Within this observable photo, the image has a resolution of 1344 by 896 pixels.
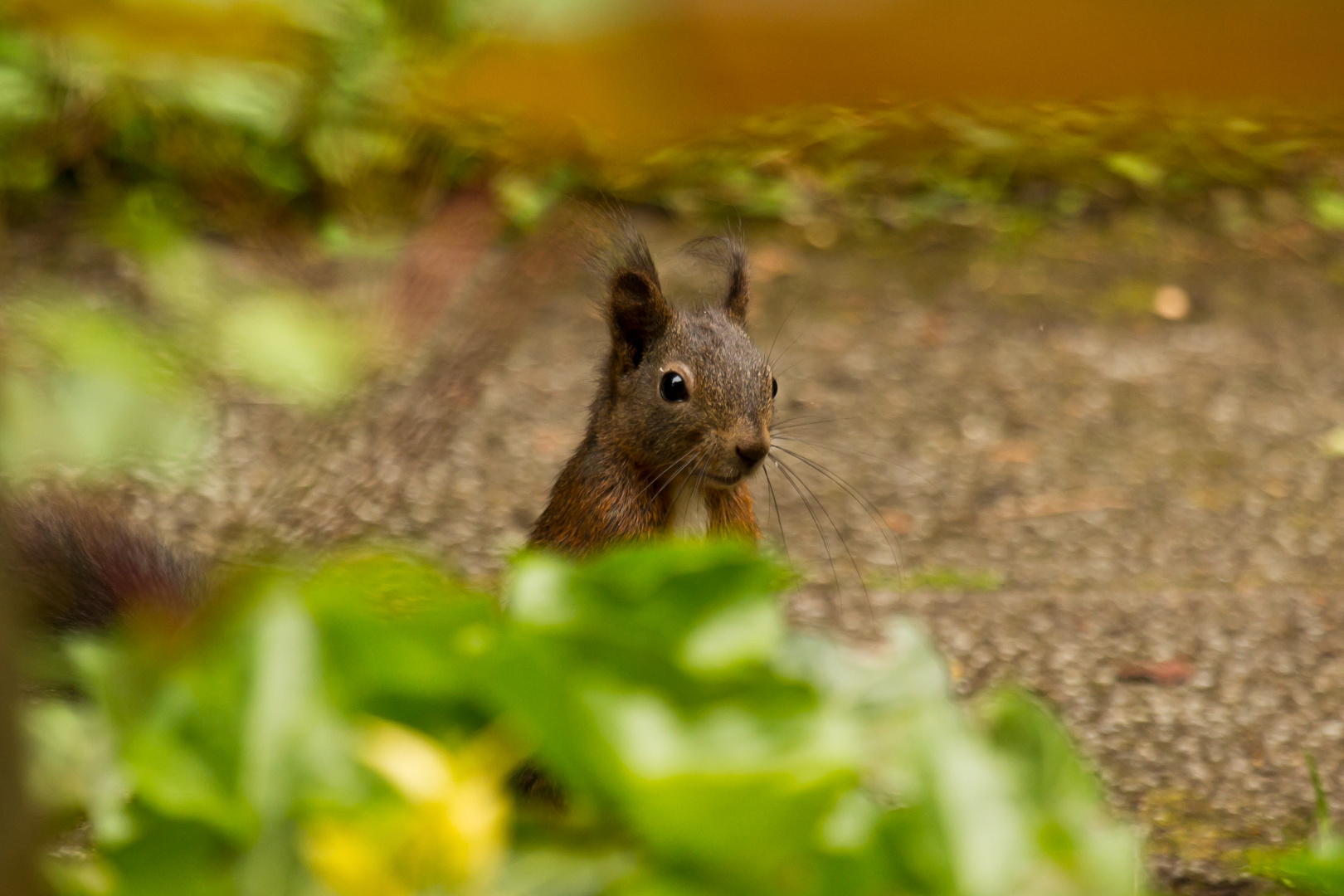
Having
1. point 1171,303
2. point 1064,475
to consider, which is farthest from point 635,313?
point 1171,303

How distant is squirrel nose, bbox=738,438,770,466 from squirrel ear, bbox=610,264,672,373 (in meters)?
0.23

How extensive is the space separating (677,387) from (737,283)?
0.76 ft

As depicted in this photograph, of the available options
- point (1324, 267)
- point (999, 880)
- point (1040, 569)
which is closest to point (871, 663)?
point (999, 880)

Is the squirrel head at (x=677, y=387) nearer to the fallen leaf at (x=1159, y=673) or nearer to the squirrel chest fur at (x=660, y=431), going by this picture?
the squirrel chest fur at (x=660, y=431)

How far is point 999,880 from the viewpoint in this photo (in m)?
0.57

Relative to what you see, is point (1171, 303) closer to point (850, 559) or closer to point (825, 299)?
point (825, 299)

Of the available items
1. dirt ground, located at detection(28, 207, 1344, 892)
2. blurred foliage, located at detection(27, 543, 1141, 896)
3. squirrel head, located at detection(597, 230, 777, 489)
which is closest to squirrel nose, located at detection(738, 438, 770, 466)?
squirrel head, located at detection(597, 230, 777, 489)

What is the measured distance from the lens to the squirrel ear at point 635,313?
2.09 metres

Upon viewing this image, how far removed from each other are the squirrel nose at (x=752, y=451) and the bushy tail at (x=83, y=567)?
2.50 ft

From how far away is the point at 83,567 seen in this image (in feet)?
4.97

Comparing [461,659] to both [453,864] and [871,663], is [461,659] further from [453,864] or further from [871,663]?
[871,663]

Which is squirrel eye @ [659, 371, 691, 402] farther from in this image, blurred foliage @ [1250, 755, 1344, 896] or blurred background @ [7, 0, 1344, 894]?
blurred foliage @ [1250, 755, 1344, 896]

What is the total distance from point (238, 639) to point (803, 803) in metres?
0.23

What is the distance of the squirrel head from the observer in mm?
2045
